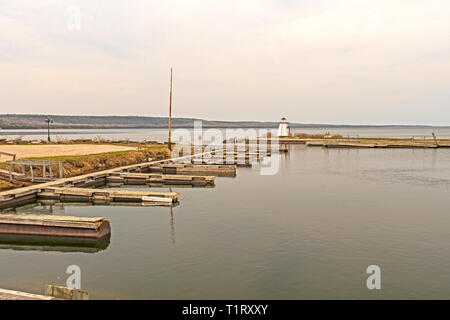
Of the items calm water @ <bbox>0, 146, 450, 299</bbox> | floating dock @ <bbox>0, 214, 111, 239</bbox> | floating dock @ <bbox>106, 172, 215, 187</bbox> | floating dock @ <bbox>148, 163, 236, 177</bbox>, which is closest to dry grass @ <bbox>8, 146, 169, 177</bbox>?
floating dock @ <bbox>106, 172, 215, 187</bbox>

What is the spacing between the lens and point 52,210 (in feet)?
82.1

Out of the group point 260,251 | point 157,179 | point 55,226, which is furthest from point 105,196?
point 260,251

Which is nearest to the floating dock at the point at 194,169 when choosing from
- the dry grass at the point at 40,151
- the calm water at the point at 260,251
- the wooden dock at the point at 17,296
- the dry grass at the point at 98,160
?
the dry grass at the point at 98,160

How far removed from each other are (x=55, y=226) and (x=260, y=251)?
11125mm

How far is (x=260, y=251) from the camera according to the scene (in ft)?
55.6

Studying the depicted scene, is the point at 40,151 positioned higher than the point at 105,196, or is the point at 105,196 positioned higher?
the point at 40,151

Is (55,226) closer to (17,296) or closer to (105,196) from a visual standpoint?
(105,196)

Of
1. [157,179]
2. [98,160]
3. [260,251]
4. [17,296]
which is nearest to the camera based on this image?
[17,296]

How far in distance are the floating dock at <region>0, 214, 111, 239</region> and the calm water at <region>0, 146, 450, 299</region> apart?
1.21m

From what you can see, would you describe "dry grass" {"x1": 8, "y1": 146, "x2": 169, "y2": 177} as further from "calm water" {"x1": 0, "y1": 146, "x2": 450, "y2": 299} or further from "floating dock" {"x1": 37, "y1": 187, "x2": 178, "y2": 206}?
"calm water" {"x1": 0, "y1": 146, "x2": 450, "y2": 299}

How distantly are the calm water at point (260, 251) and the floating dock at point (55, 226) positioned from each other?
1212 millimetres

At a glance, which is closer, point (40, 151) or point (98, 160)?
point (98, 160)
